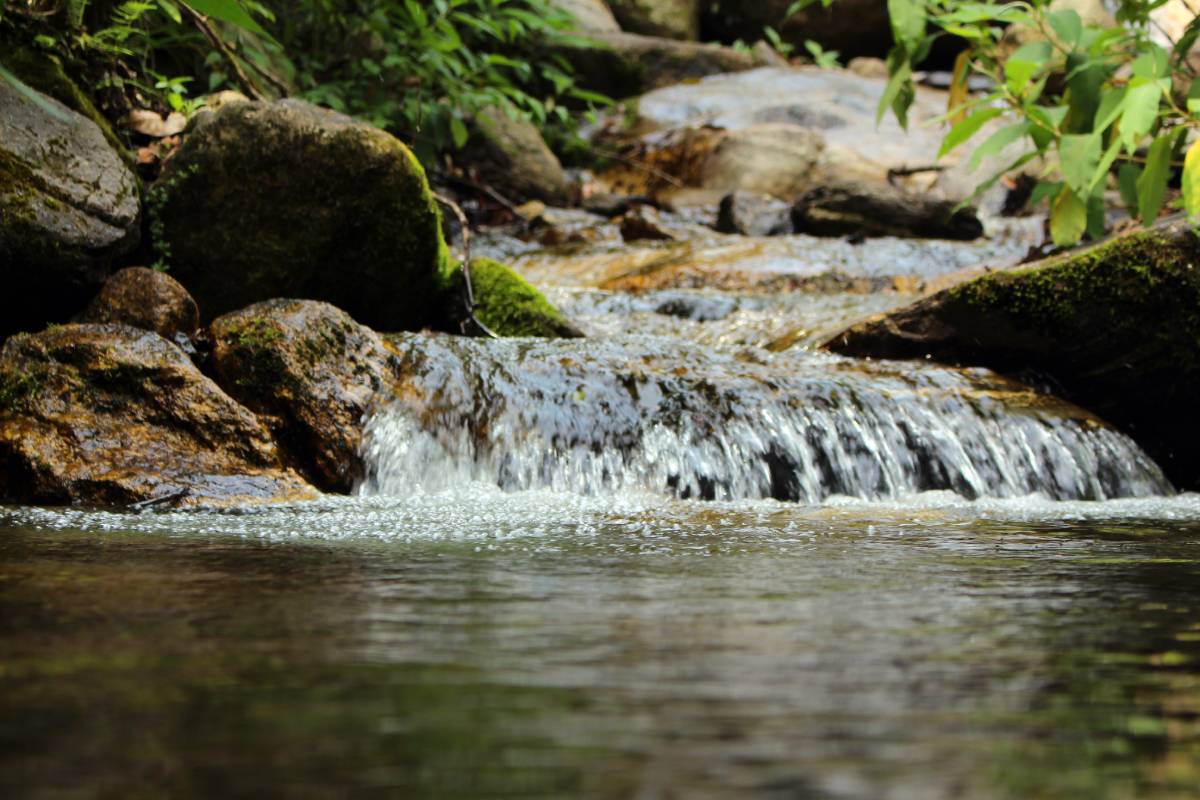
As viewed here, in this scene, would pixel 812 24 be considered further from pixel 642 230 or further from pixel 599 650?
pixel 599 650

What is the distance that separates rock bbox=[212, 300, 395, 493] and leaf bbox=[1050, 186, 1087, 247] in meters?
2.80

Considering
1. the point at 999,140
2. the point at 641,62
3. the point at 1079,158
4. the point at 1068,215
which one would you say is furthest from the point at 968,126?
the point at 641,62

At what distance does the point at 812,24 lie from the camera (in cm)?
1861

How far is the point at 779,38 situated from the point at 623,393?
15494mm


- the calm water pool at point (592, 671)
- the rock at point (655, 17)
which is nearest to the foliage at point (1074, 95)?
the calm water pool at point (592, 671)

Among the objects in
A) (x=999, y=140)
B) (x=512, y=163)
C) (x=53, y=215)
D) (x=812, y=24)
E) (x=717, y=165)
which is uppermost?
(x=812, y=24)

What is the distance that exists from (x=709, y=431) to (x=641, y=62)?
12.5m

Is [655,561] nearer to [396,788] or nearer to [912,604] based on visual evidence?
[912,604]

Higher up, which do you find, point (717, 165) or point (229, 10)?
point (717, 165)

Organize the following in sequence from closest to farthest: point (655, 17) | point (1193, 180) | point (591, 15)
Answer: point (1193, 180)
point (591, 15)
point (655, 17)

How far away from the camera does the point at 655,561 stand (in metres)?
2.10

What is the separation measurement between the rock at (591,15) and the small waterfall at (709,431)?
1193 cm

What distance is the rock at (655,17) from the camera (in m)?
18.0

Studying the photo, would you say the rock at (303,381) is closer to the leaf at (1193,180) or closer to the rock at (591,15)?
the leaf at (1193,180)
